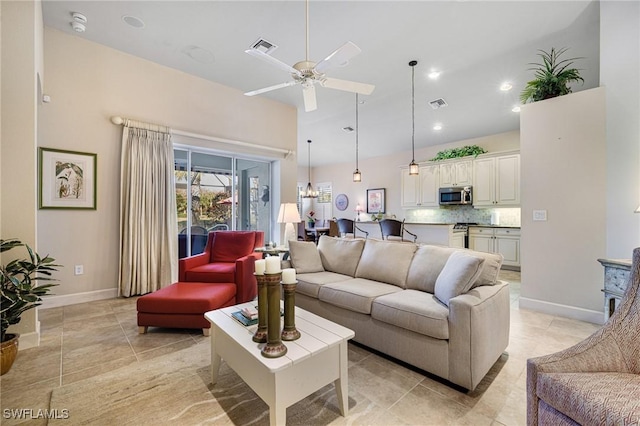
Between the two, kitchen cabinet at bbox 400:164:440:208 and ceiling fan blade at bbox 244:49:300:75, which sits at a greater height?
ceiling fan blade at bbox 244:49:300:75

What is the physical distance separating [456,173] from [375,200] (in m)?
2.53

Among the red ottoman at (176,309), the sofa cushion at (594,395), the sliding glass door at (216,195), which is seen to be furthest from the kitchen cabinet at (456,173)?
the red ottoman at (176,309)

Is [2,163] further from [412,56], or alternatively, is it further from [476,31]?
[476,31]

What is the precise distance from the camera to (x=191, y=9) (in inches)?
116

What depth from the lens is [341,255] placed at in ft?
10.5

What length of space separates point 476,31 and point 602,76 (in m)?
1.41

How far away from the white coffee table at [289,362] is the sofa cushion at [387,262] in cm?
108

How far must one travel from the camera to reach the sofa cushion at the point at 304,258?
318cm

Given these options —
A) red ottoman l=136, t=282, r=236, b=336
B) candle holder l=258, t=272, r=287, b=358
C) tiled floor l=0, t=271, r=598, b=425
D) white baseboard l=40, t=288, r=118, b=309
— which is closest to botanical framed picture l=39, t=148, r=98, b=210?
white baseboard l=40, t=288, r=118, b=309

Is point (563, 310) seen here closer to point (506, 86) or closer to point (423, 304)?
point (423, 304)

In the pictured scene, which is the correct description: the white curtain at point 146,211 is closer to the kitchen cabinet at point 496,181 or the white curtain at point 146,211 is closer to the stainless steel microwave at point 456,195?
the stainless steel microwave at point 456,195

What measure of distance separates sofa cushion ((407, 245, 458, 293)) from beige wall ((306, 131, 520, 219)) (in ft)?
16.4

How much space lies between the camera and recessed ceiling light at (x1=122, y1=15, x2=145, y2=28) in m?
3.10

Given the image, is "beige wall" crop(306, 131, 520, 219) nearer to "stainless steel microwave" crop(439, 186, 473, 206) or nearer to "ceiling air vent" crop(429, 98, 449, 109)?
"stainless steel microwave" crop(439, 186, 473, 206)
